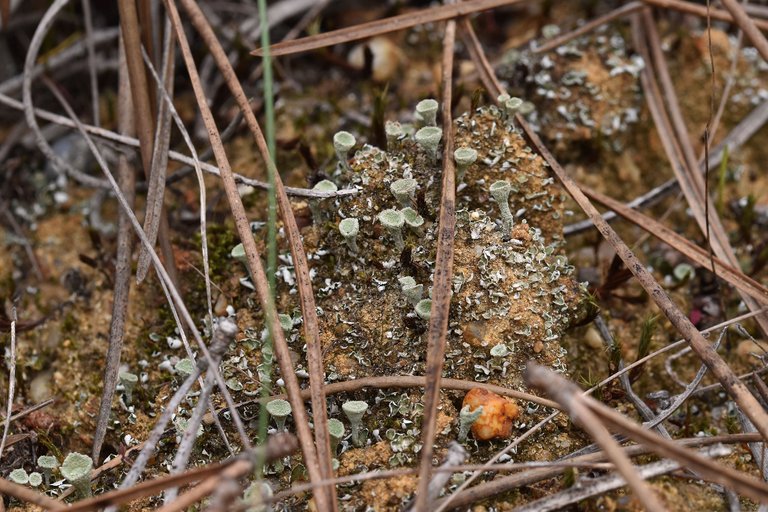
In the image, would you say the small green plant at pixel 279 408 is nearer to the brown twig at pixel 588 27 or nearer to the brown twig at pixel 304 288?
the brown twig at pixel 304 288

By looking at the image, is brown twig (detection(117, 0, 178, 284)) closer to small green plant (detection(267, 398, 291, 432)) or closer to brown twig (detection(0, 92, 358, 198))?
brown twig (detection(0, 92, 358, 198))

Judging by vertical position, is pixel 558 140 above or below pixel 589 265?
above

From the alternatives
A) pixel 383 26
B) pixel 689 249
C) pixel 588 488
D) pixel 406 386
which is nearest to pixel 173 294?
pixel 406 386

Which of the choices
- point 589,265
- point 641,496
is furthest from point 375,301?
point 641,496

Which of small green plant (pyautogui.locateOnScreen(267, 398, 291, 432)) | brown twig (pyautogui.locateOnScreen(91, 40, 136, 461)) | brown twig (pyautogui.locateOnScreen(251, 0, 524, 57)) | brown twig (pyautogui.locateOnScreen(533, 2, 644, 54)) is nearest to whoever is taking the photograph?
small green plant (pyautogui.locateOnScreen(267, 398, 291, 432))

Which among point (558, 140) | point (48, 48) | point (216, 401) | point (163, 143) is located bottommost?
point (216, 401)

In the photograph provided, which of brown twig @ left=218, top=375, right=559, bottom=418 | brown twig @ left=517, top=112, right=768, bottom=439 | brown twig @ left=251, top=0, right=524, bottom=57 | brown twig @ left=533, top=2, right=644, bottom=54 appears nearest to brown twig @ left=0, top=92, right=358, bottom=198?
brown twig @ left=251, top=0, right=524, bottom=57

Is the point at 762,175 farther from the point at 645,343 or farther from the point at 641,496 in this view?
the point at 641,496

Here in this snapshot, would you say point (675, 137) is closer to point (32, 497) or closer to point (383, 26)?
point (383, 26)
